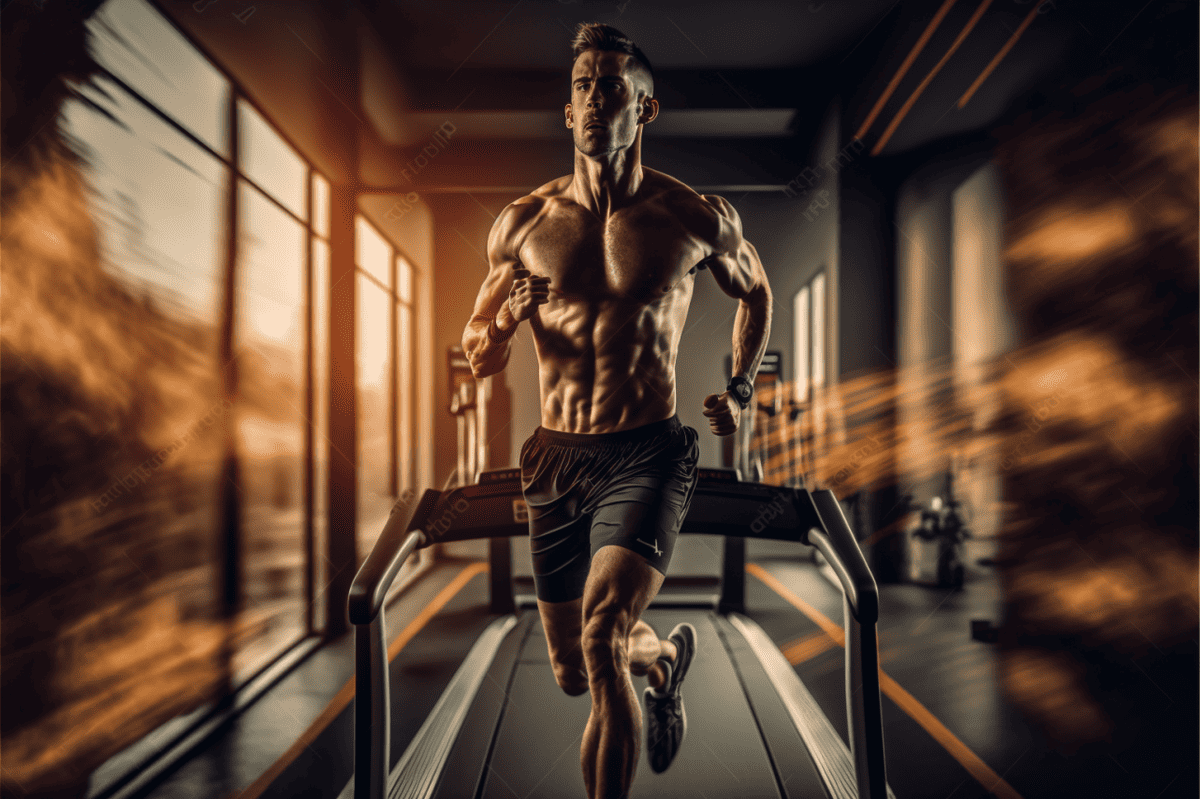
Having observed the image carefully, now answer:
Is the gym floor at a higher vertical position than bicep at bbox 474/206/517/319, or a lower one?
lower

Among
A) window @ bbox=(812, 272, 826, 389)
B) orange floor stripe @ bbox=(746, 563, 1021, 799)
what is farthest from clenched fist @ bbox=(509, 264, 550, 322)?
window @ bbox=(812, 272, 826, 389)

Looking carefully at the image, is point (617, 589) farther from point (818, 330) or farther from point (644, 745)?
point (818, 330)

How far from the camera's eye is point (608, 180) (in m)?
1.46

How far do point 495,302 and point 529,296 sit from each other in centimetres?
23

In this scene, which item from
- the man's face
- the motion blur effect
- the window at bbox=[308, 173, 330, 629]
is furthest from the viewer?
the window at bbox=[308, 173, 330, 629]

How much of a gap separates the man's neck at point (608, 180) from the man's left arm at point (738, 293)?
0.22 m

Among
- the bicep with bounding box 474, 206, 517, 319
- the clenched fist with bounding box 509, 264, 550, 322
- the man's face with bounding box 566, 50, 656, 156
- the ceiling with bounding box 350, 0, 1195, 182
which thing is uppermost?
the ceiling with bounding box 350, 0, 1195, 182

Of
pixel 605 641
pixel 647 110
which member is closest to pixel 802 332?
pixel 647 110

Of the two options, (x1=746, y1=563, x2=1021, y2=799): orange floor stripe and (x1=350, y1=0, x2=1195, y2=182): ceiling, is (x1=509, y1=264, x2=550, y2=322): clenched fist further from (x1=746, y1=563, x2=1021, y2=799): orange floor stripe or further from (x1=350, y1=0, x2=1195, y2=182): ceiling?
(x1=746, y1=563, x2=1021, y2=799): orange floor stripe

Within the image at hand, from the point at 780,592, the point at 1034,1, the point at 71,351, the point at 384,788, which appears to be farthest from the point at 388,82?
the point at 780,592

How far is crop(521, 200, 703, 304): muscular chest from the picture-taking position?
1428 mm

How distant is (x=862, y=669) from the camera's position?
143 centimetres

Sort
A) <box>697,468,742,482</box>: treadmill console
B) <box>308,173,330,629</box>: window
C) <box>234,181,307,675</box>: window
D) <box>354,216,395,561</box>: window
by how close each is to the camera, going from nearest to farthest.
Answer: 1. <box>697,468,742,482</box>: treadmill console
2. <box>234,181,307,675</box>: window
3. <box>308,173,330,629</box>: window
4. <box>354,216,395,561</box>: window

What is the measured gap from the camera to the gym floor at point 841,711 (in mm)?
1792
